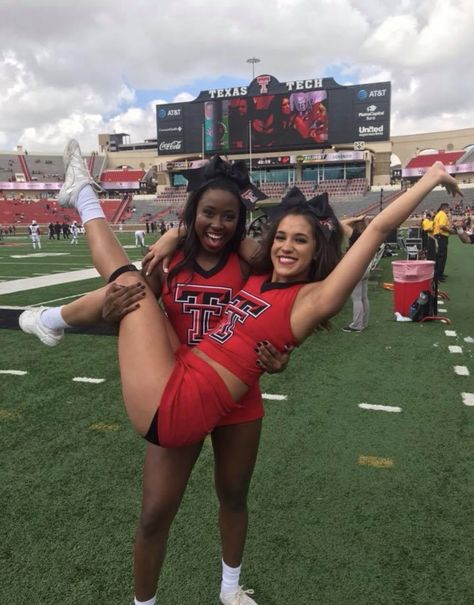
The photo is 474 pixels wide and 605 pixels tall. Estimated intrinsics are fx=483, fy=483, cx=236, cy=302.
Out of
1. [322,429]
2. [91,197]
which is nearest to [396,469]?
[322,429]

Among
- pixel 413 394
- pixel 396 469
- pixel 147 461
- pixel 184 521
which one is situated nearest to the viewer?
pixel 147 461

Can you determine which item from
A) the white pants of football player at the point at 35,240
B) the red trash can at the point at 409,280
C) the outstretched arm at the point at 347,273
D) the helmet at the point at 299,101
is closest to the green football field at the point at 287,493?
the outstretched arm at the point at 347,273

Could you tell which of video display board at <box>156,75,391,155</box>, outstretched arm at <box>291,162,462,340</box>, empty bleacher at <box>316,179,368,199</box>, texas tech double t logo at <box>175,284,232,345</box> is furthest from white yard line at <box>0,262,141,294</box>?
empty bleacher at <box>316,179,368,199</box>

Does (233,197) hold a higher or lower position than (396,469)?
higher

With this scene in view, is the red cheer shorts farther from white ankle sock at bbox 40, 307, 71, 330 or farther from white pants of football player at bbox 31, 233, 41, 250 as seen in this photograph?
white pants of football player at bbox 31, 233, 41, 250

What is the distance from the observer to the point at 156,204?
5766 centimetres

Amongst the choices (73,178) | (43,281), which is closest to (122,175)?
(43,281)

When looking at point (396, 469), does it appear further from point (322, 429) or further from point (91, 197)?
point (91, 197)

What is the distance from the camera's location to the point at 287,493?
272 centimetres

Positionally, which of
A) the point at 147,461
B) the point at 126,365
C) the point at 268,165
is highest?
the point at 268,165

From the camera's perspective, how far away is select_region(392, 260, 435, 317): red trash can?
679cm

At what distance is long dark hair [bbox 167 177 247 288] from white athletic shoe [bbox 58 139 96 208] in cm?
49

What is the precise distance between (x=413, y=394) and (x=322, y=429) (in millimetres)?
1161

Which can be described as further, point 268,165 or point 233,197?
point 268,165
